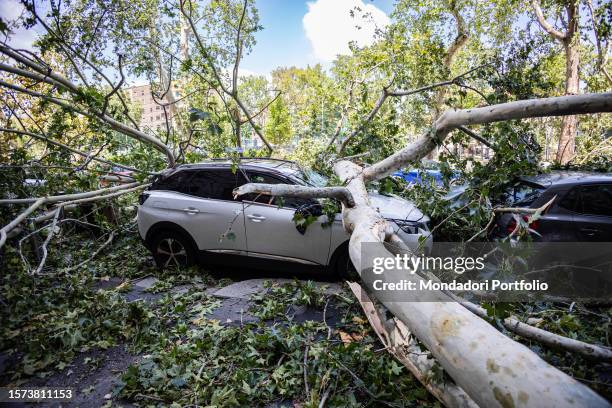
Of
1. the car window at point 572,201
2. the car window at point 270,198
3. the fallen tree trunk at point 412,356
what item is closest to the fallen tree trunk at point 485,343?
the fallen tree trunk at point 412,356

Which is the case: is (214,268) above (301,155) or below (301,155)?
below

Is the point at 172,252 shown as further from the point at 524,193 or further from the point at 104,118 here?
the point at 524,193

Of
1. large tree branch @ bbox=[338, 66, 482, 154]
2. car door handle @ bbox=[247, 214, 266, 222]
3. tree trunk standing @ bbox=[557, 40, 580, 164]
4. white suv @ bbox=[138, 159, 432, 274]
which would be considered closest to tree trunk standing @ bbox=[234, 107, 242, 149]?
white suv @ bbox=[138, 159, 432, 274]

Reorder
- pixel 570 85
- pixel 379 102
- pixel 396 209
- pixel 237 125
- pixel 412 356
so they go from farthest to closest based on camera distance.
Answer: pixel 570 85 → pixel 237 125 → pixel 379 102 → pixel 396 209 → pixel 412 356

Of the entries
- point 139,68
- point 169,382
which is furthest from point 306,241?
point 139,68

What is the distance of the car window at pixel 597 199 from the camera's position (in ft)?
12.9

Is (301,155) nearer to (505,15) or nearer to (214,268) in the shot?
(214,268)

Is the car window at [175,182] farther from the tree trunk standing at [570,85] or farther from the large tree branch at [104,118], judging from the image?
the tree trunk standing at [570,85]

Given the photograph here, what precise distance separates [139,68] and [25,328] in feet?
19.7

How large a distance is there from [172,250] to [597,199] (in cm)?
590

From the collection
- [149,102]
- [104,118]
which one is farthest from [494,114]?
[149,102]

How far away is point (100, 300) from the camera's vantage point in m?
3.91

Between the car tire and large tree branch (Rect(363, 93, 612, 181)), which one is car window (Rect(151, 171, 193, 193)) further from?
large tree branch (Rect(363, 93, 612, 181))

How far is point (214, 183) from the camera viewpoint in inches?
191
